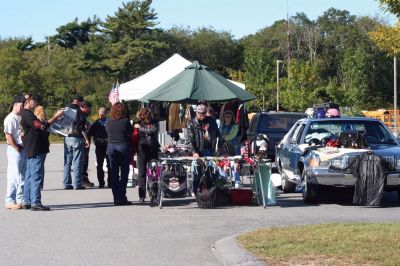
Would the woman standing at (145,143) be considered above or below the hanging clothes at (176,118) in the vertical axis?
below

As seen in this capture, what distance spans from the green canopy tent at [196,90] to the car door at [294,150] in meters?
1.27

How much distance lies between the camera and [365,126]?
16.0 metres

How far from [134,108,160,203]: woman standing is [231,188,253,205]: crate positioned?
1.59 m

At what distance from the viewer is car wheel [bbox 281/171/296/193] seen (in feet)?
55.3

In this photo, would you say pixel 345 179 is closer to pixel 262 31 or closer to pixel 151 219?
pixel 151 219

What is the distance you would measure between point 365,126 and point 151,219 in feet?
18.3

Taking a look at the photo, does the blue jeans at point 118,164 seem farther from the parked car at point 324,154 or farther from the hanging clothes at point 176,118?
the hanging clothes at point 176,118

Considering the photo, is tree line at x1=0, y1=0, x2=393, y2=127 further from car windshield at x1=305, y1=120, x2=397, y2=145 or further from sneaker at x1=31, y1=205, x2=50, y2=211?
sneaker at x1=31, y1=205, x2=50, y2=211

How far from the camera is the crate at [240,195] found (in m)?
14.3

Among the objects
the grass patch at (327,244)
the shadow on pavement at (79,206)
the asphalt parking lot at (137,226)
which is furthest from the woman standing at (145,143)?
the grass patch at (327,244)

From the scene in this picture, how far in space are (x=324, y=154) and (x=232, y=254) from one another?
221 inches

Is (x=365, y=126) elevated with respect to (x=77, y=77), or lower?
lower

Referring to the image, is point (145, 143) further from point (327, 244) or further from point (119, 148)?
point (327, 244)

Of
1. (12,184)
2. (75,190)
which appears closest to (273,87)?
(75,190)
